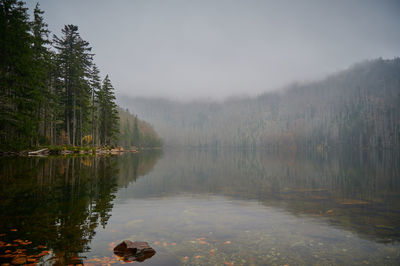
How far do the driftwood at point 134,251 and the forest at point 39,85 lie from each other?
104 ft

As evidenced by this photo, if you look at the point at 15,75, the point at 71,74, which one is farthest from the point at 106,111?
the point at 15,75

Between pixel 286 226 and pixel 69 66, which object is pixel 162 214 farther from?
pixel 69 66

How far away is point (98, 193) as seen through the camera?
1358 centimetres

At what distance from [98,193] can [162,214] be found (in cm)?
486

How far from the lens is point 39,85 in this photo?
115 feet

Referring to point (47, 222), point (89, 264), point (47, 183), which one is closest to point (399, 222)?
point (89, 264)

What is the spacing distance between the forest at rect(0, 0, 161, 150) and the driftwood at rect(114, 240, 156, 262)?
31672mm

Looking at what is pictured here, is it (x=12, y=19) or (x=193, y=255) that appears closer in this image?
(x=193, y=255)

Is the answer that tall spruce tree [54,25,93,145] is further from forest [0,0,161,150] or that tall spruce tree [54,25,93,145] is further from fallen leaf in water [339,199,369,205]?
fallen leaf in water [339,199,369,205]

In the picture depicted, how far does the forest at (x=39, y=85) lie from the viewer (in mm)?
30438

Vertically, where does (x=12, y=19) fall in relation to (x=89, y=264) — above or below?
above

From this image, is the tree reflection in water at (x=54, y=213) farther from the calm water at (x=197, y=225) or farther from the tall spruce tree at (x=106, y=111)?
the tall spruce tree at (x=106, y=111)

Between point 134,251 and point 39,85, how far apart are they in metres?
37.7

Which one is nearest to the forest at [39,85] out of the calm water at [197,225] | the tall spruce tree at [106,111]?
the tall spruce tree at [106,111]
